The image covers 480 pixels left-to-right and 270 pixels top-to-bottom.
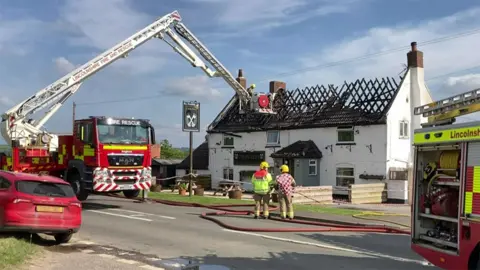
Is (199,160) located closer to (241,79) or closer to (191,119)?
(241,79)

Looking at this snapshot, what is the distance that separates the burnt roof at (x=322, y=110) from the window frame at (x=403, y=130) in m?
1.57

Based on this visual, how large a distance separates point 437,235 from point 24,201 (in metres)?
7.46

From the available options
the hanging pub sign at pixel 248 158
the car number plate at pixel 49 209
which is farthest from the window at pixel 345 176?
the car number plate at pixel 49 209

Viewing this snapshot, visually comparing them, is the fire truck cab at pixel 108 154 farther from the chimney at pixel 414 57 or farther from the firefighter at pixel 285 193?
the chimney at pixel 414 57

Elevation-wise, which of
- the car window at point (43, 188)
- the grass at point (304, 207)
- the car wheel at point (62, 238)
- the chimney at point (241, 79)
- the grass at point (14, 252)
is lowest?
the grass at point (304, 207)

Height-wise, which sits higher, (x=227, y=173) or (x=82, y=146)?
(x=82, y=146)

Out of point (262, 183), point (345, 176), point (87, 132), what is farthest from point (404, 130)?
point (87, 132)

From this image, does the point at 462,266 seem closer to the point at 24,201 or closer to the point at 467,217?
the point at 467,217

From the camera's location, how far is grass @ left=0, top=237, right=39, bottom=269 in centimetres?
783

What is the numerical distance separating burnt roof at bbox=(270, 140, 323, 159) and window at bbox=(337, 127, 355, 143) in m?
1.69

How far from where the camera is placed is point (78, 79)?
23.0 meters

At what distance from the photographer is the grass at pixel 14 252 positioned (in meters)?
7.83

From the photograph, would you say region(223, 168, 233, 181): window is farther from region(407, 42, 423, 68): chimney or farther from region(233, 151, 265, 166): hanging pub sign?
region(407, 42, 423, 68): chimney

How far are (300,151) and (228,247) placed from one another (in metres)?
22.2
